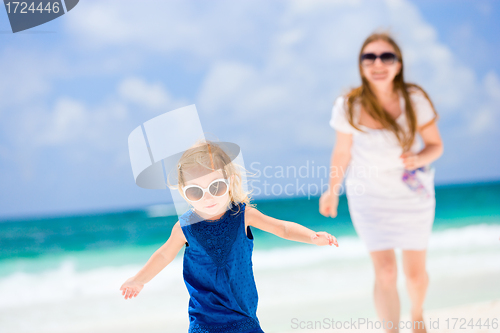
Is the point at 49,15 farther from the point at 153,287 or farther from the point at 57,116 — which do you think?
the point at 57,116

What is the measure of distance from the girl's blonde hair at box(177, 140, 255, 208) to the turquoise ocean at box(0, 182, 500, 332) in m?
1.58

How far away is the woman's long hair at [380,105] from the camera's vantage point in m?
1.97

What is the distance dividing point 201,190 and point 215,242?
9.6 inches

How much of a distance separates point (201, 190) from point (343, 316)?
2035 millimetres

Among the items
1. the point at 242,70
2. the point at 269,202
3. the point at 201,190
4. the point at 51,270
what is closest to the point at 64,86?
the point at 242,70

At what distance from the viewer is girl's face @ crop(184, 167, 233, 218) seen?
1.57 metres

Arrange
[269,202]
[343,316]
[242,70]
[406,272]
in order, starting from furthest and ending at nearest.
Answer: [269,202] → [242,70] → [343,316] → [406,272]

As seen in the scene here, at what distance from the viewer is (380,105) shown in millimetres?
2031

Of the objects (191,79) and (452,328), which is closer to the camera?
(452,328)

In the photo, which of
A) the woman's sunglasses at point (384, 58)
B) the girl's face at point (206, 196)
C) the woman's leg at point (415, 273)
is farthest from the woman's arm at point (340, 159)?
the girl's face at point (206, 196)

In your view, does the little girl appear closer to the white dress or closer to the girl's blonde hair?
the girl's blonde hair

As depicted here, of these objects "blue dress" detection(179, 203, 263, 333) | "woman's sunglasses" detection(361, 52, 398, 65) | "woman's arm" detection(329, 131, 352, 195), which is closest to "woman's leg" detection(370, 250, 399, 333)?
"woman's arm" detection(329, 131, 352, 195)

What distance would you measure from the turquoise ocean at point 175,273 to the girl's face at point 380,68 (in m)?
1.91

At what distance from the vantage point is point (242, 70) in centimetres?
607
